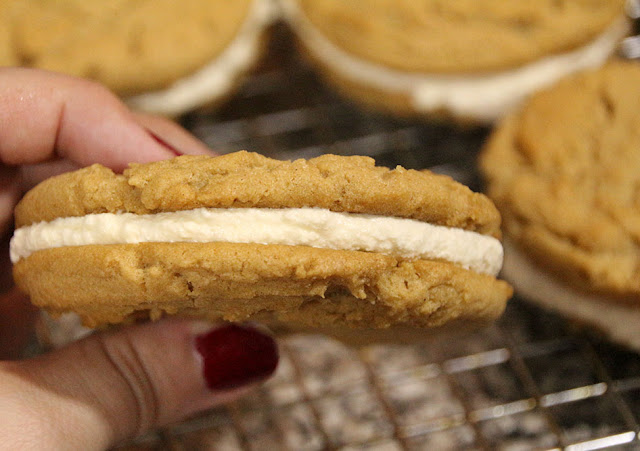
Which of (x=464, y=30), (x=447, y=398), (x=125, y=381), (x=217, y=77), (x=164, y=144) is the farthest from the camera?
(x=217, y=77)

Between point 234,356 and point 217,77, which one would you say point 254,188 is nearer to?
point 234,356

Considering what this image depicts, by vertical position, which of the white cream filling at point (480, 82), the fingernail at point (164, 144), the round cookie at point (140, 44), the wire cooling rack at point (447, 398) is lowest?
the wire cooling rack at point (447, 398)

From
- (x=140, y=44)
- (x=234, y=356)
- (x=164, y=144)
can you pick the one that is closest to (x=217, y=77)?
(x=140, y=44)

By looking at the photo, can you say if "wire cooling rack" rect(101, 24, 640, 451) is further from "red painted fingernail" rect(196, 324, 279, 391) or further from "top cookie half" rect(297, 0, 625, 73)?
"top cookie half" rect(297, 0, 625, 73)

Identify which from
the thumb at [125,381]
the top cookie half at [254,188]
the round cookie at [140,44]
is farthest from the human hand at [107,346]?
the round cookie at [140,44]

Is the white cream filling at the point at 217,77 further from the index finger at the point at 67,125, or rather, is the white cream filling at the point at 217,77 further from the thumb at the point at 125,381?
the thumb at the point at 125,381

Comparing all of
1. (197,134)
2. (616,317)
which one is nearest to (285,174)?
(616,317)

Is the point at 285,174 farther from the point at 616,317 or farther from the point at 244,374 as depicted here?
the point at 616,317
